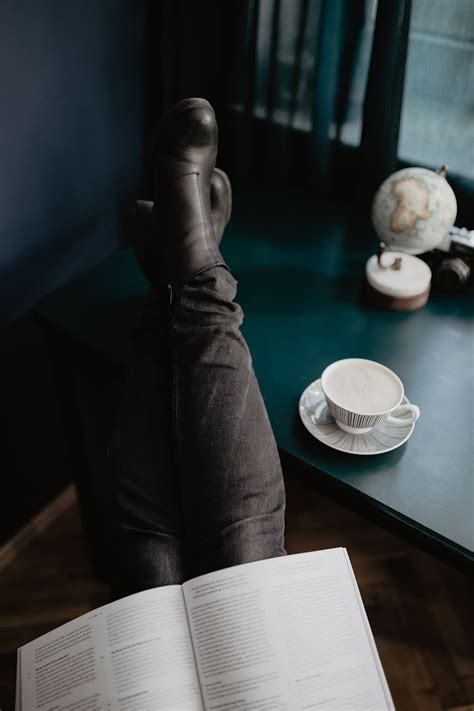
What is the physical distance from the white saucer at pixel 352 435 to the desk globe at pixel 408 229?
0.76ft

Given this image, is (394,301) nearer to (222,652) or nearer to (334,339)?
(334,339)

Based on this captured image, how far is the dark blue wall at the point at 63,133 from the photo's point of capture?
3.42ft

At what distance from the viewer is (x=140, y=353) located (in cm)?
90

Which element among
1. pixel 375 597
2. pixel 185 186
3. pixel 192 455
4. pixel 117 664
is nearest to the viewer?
pixel 117 664

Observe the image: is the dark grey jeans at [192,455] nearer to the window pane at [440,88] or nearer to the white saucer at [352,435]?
the white saucer at [352,435]

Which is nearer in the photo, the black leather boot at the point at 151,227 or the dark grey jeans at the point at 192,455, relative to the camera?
the dark grey jeans at the point at 192,455

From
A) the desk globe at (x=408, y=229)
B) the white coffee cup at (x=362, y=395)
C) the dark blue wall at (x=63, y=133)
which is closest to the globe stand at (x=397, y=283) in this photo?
the desk globe at (x=408, y=229)

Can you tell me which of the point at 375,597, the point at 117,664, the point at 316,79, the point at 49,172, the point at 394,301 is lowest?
the point at 375,597

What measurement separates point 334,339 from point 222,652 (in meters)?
0.49

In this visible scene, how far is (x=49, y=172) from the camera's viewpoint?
3.79 ft

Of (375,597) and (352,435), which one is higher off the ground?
(352,435)

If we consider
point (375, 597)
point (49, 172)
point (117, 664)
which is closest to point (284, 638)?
point (117, 664)

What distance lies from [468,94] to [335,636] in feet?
2.98

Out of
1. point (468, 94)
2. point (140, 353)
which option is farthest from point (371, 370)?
point (468, 94)
